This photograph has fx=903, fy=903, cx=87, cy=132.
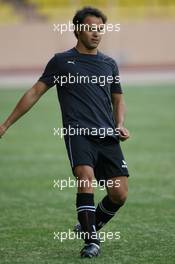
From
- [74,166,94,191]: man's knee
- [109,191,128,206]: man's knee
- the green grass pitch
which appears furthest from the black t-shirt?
→ the green grass pitch

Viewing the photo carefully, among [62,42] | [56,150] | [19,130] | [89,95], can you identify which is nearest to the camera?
[89,95]

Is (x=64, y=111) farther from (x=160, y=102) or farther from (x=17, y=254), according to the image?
(x=160, y=102)

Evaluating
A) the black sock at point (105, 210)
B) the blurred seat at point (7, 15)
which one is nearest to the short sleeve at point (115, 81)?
the black sock at point (105, 210)

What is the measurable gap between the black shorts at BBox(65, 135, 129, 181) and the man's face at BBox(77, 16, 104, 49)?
2.44 ft

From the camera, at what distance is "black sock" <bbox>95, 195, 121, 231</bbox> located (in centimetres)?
745

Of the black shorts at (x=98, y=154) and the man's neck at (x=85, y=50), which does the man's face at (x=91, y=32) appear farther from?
the black shorts at (x=98, y=154)

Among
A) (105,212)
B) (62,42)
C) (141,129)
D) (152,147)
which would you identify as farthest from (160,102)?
(105,212)

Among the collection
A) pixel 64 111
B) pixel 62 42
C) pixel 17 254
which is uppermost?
pixel 64 111

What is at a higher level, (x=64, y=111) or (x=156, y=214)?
(x=64, y=111)

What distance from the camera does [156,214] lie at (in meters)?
9.59

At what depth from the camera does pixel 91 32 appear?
23.4 ft

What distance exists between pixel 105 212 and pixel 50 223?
167 cm

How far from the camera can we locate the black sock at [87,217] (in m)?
7.06

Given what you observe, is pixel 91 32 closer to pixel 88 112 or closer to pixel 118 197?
pixel 88 112
